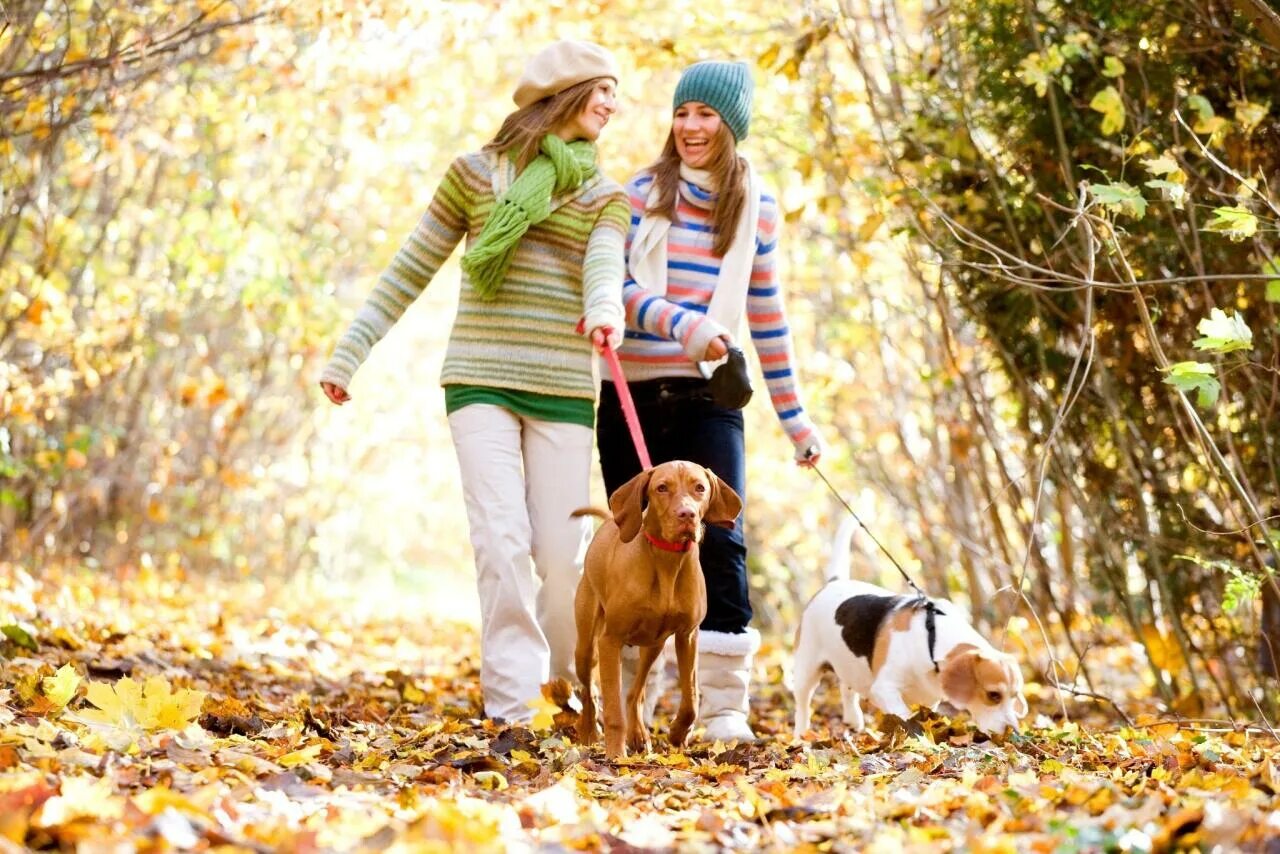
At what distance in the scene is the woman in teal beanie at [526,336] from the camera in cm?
482

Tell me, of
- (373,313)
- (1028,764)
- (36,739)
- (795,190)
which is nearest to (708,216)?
(373,313)

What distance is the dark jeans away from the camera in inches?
196

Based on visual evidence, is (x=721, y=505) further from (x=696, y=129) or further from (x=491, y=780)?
(x=696, y=129)

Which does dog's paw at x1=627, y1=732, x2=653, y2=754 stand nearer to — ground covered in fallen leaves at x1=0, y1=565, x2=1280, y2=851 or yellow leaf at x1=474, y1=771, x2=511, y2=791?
ground covered in fallen leaves at x1=0, y1=565, x2=1280, y2=851

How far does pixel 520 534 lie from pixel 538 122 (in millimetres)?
1401

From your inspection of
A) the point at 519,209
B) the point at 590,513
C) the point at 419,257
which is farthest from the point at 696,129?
the point at 590,513

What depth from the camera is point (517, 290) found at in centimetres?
495

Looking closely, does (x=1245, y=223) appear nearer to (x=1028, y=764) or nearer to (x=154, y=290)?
(x=1028, y=764)

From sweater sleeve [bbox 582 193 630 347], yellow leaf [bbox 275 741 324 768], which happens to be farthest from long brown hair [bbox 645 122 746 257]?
yellow leaf [bbox 275 741 324 768]

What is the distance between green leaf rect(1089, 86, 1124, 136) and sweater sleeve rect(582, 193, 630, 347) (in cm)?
174

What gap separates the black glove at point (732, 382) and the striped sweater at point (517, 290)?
44 cm

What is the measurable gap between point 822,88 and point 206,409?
7.82 m

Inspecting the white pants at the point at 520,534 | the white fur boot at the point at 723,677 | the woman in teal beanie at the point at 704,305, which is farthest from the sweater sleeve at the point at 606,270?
the white fur boot at the point at 723,677

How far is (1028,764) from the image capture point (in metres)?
4.00
